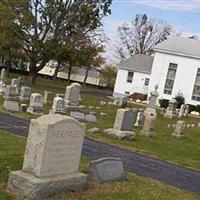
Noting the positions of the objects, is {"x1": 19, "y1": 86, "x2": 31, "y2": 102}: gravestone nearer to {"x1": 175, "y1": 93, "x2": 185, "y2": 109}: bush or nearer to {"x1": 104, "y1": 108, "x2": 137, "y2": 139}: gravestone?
{"x1": 104, "y1": 108, "x2": 137, "y2": 139}: gravestone

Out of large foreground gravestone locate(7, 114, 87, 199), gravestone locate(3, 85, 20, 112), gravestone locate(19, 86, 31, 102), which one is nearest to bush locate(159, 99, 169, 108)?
gravestone locate(19, 86, 31, 102)

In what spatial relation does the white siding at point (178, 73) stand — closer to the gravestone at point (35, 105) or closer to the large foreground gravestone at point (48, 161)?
the gravestone at point (35, 105)

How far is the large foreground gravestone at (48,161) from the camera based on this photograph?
27.7 feet

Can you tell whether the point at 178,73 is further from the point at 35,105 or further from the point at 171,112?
the point at 35,105

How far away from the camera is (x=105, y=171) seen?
10.2m

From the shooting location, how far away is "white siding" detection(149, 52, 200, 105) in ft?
156

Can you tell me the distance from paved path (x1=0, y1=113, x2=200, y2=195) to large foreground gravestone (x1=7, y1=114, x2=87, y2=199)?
341cm

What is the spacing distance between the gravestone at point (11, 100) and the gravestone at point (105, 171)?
41.1 ft

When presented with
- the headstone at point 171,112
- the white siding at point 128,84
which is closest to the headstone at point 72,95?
the headstone at point 171,112

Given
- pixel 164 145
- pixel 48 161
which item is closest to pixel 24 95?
pixel 164 145

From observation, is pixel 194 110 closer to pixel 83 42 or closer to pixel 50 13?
pixel 83 42

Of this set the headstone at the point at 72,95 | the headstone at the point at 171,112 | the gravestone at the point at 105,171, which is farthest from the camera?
the headstone at the point at 171,112

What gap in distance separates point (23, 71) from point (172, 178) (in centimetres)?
A: 6376

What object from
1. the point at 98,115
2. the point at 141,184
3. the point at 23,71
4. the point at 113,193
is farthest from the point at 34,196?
the point at 23,71
